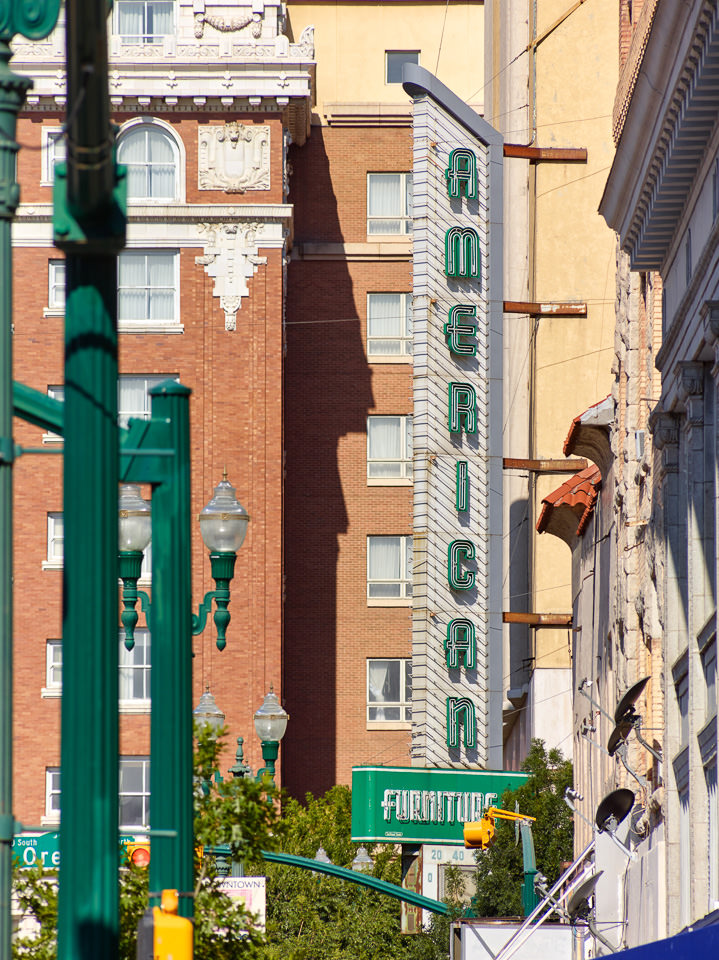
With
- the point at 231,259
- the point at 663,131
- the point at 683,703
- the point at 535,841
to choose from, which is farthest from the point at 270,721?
the point at 231,259

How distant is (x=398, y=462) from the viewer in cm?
6781

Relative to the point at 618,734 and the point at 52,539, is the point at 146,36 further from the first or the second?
the point at 618,734

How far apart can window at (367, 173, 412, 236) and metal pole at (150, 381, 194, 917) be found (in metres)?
60.0

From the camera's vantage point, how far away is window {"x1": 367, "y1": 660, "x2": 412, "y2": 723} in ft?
217

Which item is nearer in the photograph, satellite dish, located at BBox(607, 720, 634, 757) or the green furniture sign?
satellite dish, located at BBox(607, 720, 634, 757)

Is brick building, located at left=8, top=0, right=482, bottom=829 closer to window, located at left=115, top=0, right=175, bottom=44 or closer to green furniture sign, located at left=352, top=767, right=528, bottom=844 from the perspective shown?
window, located at left=115, top=0, right=175, bottom=44

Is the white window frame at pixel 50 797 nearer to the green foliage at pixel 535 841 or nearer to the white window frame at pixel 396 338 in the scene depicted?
the green foliage at pixel 535 841

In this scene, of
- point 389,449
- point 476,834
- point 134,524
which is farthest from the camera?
point 389,449

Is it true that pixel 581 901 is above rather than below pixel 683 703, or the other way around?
below

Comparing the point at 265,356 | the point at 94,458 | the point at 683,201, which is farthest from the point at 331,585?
the point at 94,458

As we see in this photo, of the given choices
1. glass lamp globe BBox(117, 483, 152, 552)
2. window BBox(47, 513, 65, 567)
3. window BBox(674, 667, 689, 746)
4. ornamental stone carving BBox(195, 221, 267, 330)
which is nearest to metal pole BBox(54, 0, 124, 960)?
glass lamp globe BBox(117, 483, 152, 552)

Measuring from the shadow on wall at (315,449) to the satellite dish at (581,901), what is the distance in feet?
86.5

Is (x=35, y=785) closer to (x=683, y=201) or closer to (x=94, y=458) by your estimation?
(x=683, y=201)

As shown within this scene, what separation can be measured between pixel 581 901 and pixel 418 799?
38.7ft
